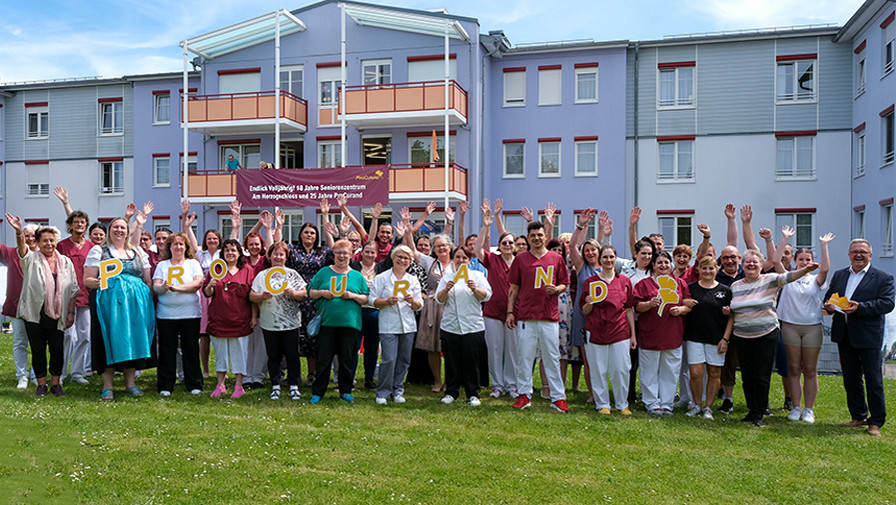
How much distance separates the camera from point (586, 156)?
26.3m

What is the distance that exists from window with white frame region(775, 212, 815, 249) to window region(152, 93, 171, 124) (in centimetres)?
2505

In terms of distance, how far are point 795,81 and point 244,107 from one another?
66.8ft

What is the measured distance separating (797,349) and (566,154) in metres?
18.9

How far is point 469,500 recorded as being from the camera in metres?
5.22

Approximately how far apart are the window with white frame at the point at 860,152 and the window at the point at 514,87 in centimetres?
1173

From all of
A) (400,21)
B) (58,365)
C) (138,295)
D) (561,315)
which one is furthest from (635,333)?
(400,21)

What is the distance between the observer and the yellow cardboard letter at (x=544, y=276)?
27.2 ft

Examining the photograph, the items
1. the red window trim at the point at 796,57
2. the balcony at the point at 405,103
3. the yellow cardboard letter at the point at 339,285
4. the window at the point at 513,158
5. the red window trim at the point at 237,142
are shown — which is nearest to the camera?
the yellow cardboard letter at the point at 339,285

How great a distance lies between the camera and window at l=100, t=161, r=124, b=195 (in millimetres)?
31547

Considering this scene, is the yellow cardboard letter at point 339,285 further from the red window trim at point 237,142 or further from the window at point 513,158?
the red window trim at point 237,142

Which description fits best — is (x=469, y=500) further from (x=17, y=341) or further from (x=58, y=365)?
(x=17, y=341)

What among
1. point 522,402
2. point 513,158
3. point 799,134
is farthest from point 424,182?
point 522,402

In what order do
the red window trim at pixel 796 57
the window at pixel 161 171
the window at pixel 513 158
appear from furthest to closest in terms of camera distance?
the window at pixel 161 171 → the window at pixel 513 158 → the red window trim at pixel 796 57

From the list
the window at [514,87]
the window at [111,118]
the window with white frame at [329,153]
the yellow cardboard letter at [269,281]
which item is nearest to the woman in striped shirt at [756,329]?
the yellow cardboard letter at [269,281]
